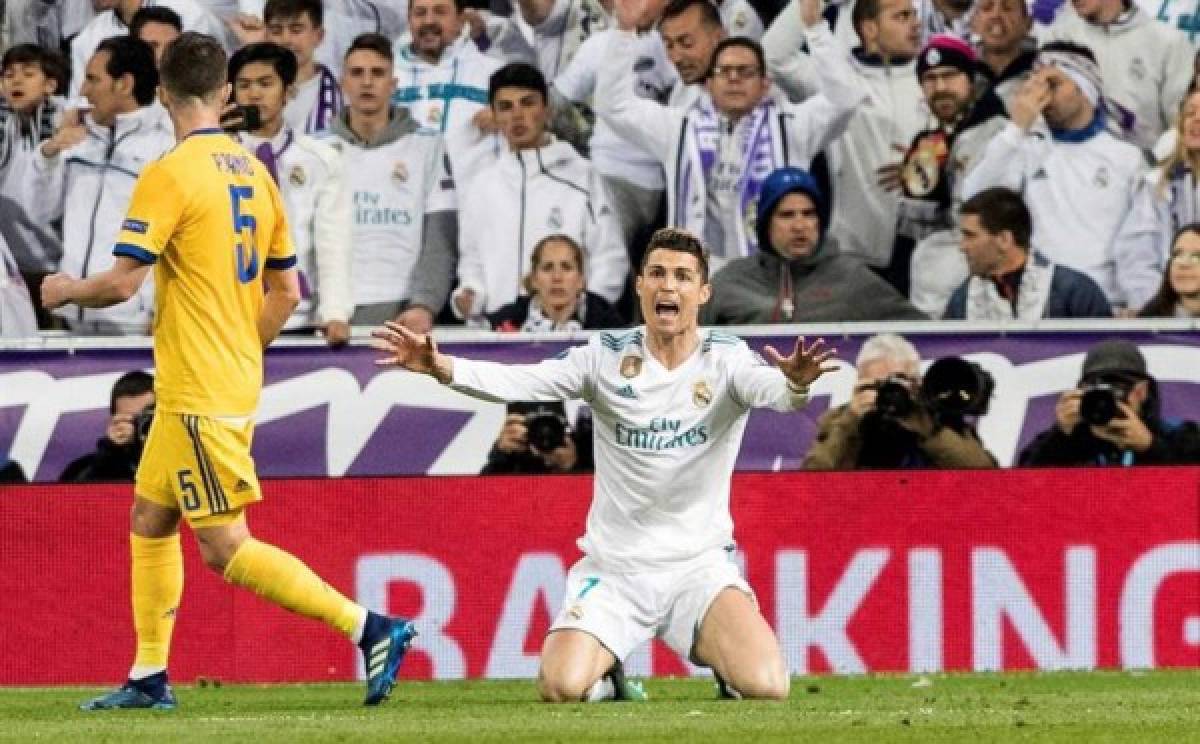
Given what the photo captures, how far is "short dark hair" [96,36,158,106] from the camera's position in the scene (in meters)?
13.8

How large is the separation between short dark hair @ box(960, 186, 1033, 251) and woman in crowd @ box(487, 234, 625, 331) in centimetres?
201

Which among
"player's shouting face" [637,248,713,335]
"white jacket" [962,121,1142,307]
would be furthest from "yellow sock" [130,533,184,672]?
"white jacket" [962,121,1142,307]

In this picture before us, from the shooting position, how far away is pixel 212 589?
41.3 ft

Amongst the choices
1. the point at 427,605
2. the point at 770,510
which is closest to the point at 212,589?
the point at 427,605

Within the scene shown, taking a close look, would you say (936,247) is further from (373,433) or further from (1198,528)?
(373,433)

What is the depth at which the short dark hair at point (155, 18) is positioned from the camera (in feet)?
45.7

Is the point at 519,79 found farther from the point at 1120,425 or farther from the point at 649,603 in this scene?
the point at 649,603

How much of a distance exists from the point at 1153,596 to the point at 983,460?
1.12 meters

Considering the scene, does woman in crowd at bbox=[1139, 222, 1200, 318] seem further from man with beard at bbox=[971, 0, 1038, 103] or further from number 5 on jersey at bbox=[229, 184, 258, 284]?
number 5 on jersey at bbox=[229, 184, 258, 284]

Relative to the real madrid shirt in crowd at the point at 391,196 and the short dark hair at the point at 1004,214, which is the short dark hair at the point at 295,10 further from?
the short dark hair at the point at 1004,214

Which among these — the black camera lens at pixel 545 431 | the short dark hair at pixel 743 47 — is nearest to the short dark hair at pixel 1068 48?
the short dark hair at pixel 743 47

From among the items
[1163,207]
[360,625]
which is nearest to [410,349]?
[360,625]

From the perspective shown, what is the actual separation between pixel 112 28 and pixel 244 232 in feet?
18.6

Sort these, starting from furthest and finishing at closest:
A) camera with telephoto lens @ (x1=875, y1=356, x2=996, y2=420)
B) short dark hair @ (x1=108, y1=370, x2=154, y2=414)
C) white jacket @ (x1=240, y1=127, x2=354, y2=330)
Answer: white jacket @ (x1=240, y1=127, x2=354, y2=330), short dark hair @ (x1=108, y1=370, x2=154, y2=414), camera with telephoto lens @ (x1=875, y1=356, x2=996, y2=420)
